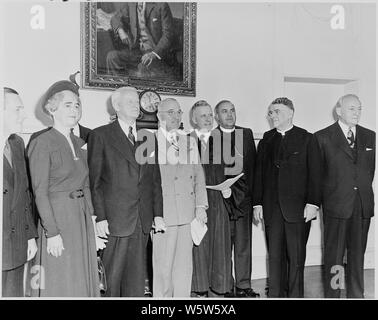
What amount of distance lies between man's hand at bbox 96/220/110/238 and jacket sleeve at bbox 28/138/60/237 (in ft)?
1.01

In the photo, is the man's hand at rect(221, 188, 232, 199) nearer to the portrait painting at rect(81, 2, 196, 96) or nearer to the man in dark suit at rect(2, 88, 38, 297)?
the portrait painting at rect(81, 2, 196, 96)

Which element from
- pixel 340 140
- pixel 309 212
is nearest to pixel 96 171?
pixel 309 212

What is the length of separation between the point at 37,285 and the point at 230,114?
2128 mm

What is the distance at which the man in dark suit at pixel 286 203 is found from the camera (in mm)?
4105

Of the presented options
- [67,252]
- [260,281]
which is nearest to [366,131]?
[260,281]

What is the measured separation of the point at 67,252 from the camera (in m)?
3.78

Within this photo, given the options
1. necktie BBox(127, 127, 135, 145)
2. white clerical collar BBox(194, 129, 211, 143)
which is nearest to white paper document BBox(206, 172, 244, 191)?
white clerical collar BBox(194, 129, 211, 143)

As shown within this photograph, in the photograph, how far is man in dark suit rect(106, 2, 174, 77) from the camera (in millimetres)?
4148

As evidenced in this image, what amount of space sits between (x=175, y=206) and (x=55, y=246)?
39.2 inches

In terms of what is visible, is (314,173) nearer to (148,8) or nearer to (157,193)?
(157,193)

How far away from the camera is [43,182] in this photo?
3686mm

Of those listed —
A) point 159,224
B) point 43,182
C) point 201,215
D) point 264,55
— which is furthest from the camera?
point 264,55

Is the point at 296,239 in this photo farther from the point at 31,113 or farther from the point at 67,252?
the point at 31,113

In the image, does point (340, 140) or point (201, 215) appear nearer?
point (201, 215)
